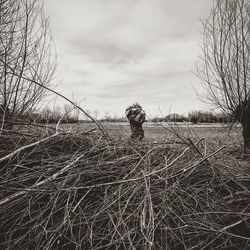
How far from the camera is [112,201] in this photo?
79.4 inches

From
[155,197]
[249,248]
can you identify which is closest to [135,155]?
[155,197]

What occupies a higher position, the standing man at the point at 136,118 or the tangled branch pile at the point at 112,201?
the standing man at the point at 136,118

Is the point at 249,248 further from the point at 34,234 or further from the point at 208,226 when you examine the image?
the point at 34,234

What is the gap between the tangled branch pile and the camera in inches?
72.0

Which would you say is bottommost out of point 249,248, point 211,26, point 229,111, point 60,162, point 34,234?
point 249,248

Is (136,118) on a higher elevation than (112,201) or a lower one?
higher

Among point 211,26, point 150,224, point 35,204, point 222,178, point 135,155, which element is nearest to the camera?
point 150,224

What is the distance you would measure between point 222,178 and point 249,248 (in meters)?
0.65

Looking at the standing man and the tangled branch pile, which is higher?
the standing man

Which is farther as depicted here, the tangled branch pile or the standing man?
the standing man

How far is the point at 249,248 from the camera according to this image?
184cm

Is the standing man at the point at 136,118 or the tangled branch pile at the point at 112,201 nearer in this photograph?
the tangled branch pile at the point at 112,201

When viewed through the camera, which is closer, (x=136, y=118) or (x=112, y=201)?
(x=112, y=201)

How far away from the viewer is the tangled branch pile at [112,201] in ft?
6.00
